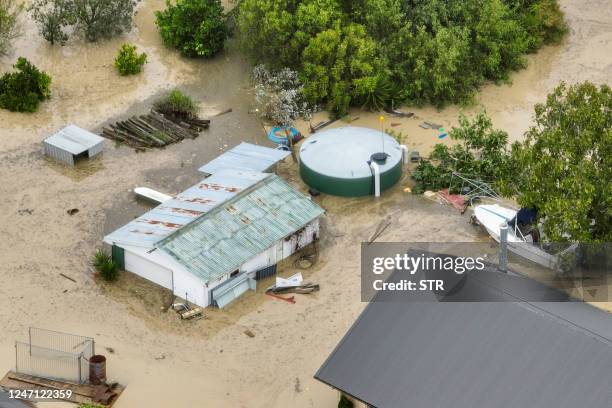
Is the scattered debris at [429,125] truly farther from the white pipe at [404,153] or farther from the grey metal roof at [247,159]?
the grey metal roof at [247,159]

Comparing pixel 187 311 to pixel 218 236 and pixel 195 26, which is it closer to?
pixel 218 236

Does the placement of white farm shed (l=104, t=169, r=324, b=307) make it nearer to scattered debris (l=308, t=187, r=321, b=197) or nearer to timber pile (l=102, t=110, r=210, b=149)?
scattered debris (l=308, t=187, r=321, b=197)

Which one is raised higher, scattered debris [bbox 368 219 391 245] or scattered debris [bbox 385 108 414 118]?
scattered debris [bbox 385 108 414 118]

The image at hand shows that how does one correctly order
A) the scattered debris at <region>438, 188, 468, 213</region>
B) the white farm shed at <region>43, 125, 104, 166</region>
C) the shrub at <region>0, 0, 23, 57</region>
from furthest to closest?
the shrub at <region>0, 0, 23, 57</region>
the white farm shed at <region>43, 125, 104, 166</region>
the scattered debris at <region>438, 188, 468, 213</region>

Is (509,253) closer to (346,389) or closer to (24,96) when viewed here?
(346,389)

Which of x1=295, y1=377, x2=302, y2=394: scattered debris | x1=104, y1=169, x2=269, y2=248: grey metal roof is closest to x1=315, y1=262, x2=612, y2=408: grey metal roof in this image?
x1=295, y1=377, x2=302, y2=394: scattered debris

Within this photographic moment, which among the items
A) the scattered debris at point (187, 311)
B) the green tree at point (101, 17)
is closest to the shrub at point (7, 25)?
the green tree at point (101, 17)

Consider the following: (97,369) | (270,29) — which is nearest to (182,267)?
(97,369)
